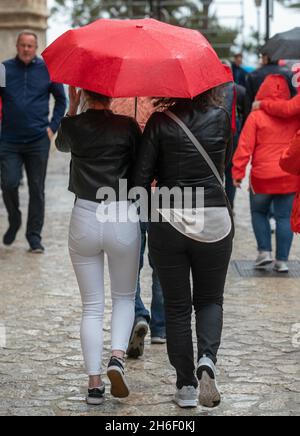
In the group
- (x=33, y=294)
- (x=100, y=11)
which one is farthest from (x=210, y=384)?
(x=100, y=11)

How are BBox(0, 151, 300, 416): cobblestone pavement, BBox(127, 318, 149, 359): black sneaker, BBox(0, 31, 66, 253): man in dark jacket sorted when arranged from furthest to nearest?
BBox(0, 31, 66, 253): man in dark jacket → BBox(127, 318, 149, 359): black sneaker → BBox(0, 151, 300, 416): cobblestone pavement

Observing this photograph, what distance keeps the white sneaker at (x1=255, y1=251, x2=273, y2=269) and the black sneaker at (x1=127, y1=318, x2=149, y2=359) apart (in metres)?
3.31

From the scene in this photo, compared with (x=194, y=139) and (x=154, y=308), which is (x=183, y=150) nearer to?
(x=194, y=139)

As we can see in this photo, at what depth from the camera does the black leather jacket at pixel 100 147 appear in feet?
17.8

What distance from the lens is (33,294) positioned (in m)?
8.67

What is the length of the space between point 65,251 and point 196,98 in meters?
5.52

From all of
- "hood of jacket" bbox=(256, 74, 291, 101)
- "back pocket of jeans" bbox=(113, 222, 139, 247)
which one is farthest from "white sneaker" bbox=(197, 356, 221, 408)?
"hood of jacket" bbox=(256, 74, 291, 101)

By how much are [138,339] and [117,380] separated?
1143 mm

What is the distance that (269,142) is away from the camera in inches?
372

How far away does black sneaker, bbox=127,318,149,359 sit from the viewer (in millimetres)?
6566

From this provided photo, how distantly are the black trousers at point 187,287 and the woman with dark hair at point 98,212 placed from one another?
179 mm

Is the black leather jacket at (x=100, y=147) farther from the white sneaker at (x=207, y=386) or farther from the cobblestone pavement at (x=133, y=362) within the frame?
the cobblestone pavement at (x=133, y=362)

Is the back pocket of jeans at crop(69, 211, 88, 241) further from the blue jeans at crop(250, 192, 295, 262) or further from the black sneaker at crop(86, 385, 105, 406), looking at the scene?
the blue jeans at crop(250, 192, 295, 262)

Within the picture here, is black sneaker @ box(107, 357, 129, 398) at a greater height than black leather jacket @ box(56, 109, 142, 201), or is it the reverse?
black leather jacket @ box(56, 109, 142, 201)
